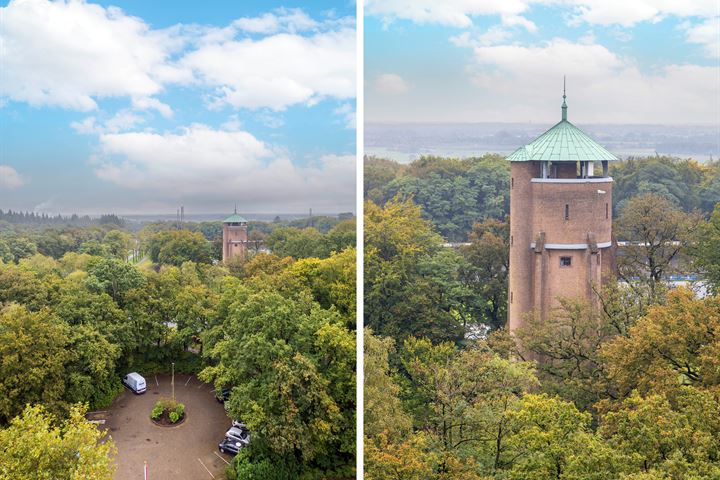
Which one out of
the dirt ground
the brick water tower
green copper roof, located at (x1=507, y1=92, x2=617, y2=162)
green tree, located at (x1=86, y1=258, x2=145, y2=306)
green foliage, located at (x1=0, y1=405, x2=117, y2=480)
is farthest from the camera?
the brick water tower

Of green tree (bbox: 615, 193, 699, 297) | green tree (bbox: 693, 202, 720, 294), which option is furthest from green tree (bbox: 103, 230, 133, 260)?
green tree (bbox: 693, 202, 720, 294)

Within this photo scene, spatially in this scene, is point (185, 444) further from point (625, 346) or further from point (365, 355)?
point (625, 346)

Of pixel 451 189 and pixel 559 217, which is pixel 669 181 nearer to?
pixel 559 217

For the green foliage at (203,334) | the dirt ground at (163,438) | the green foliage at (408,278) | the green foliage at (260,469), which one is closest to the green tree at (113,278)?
the green foliage at (203,334)

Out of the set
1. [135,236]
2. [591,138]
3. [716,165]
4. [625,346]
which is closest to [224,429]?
[135,236]

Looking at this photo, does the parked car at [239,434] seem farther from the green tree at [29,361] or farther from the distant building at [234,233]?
the distant building at [234,233]

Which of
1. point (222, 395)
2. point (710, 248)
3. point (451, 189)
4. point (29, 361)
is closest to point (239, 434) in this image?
point (222, 395)

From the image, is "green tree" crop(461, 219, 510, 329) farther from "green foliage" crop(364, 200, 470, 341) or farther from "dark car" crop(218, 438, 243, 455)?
"dark car" crop(218, 438, 243, 455)
